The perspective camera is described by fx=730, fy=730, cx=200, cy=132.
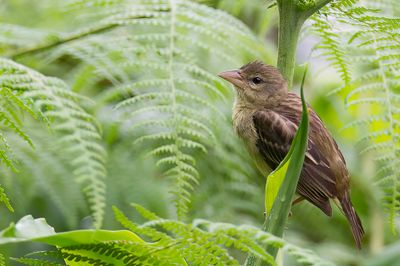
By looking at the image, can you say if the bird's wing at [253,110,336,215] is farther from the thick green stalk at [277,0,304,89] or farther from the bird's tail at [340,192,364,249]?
the thick green stalk at [277,0,304,89]

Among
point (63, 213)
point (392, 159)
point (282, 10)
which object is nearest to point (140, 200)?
point (63, 213)

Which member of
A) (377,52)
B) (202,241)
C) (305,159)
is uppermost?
(377,52)

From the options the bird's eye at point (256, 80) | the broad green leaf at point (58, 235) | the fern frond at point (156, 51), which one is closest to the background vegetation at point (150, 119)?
the fern frond at point (156, 51)

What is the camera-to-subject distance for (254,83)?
105 inches

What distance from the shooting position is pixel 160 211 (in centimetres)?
291

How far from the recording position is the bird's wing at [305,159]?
86.4 inches

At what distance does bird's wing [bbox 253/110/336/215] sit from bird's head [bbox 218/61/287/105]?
0.53 feet

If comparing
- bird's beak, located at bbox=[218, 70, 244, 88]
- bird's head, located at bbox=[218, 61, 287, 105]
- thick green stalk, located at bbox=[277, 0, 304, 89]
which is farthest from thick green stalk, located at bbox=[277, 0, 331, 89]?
bird's beak, located at bbox=[218, 70, 244, 88]

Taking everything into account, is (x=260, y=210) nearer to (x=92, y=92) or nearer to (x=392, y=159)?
(x=92, y=92)

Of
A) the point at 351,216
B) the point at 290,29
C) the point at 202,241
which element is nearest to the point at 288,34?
the point at 290,29

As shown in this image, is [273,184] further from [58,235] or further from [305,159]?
[305,159]

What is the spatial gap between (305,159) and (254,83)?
0.51 m

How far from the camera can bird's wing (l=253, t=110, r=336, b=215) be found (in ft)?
7.20

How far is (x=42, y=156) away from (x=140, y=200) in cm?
43
